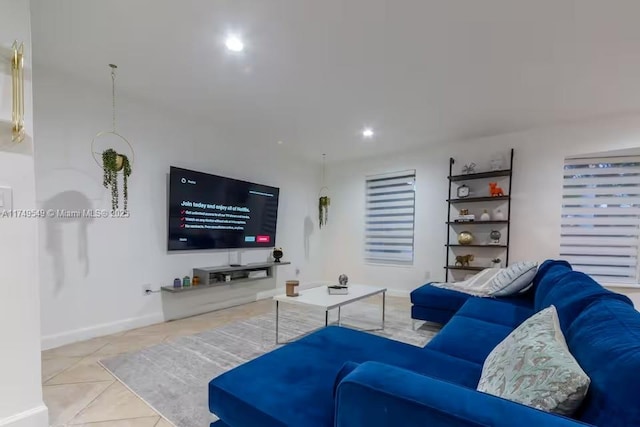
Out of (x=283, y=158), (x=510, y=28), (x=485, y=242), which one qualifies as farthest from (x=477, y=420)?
(x=283, y=158)

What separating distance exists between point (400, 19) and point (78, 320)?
3.68 m

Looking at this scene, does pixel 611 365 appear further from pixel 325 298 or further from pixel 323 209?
pixel 323 209

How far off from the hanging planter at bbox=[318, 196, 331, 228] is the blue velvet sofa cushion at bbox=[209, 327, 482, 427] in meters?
3.96

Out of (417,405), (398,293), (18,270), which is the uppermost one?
(18,270)

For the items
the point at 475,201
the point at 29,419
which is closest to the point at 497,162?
the point at 475,201

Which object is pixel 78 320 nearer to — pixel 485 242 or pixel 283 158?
pixel 283 158

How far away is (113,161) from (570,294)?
142 inches

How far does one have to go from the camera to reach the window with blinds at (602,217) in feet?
11.6

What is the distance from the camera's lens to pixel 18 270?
1521mm

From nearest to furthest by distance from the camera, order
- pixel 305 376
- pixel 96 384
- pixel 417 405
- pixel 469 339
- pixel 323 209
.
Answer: pixel 417 405 < pixel 305 376 < pixel 469 339 < pixel 96 384 < pixel 323 209

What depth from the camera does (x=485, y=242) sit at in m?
4.31

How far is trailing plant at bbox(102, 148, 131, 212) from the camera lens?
280 centimetres

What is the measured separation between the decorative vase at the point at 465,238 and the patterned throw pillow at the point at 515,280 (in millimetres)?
1333

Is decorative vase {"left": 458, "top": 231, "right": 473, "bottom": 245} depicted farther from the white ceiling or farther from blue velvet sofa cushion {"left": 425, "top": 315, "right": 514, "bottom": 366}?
blue velvet sofa cushion {"left": 425, "top": 315, "right": 514, "bottom": 366}
